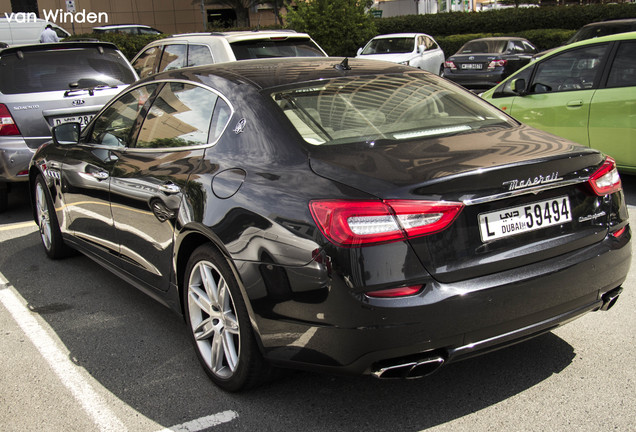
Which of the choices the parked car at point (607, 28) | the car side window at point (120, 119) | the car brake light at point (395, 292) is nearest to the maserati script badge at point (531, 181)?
the car brake light at point (395, 292)

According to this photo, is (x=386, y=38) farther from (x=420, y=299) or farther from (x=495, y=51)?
(x=420, y=299)

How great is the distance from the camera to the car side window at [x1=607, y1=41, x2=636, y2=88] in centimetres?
679

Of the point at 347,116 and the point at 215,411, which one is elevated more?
the point at 347,116

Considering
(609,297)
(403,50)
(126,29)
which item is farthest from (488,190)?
(126,29)

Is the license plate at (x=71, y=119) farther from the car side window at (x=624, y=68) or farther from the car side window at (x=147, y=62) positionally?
the car side window at (x=624, y=68)

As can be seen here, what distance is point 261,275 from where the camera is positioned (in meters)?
2.91

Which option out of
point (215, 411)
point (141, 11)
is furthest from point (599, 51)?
A: point (141, 11)

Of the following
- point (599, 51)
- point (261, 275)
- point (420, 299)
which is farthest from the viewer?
point (599, 51)

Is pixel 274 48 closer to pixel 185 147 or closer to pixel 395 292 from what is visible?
pixel 185 147

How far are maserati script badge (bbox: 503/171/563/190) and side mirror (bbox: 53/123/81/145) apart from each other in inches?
133

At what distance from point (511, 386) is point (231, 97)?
1970 mm

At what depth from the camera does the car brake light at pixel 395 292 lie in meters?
2.64

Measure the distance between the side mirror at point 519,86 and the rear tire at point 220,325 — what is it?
513 cm

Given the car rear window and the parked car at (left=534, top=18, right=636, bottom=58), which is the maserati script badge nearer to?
the car rear window
